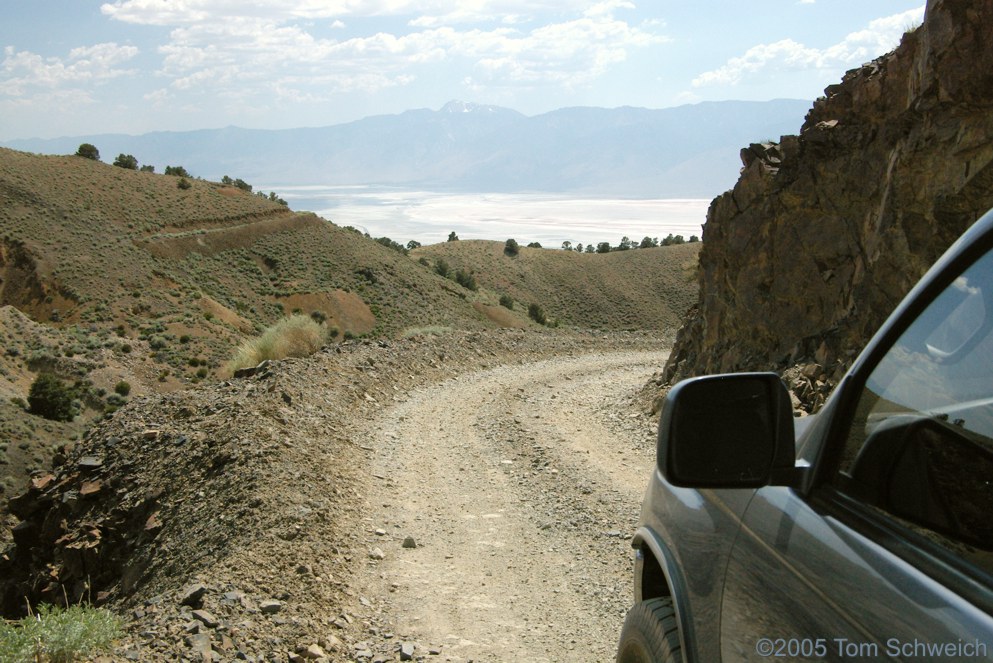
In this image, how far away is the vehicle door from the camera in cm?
164

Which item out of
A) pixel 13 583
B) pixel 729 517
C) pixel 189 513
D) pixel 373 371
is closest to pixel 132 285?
pixel 373 371

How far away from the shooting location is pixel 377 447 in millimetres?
12148

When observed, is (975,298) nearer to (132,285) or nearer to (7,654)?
(7,654)

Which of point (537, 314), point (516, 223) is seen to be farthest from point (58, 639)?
point (516, 223)

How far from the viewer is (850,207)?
1241cm

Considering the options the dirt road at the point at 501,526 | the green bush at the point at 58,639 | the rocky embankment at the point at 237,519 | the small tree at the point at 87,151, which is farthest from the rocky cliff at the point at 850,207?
the small tree at the point at 87,151

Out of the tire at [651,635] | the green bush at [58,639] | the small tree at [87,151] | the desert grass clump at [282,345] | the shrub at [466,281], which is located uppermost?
the small tree at [87,151]

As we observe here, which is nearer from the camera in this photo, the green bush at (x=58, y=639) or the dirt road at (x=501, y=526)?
the green bush at (x=58, y=639)

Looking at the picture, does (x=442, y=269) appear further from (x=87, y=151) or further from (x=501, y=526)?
(x=501, y=526)

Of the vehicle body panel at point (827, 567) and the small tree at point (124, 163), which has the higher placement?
the small tree at point (124, 163)

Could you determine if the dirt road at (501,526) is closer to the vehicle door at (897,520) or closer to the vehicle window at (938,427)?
the vehicle door at (897,520)

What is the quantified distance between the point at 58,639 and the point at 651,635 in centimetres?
408

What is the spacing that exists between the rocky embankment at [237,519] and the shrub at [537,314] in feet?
144

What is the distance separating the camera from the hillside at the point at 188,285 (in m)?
34.6
